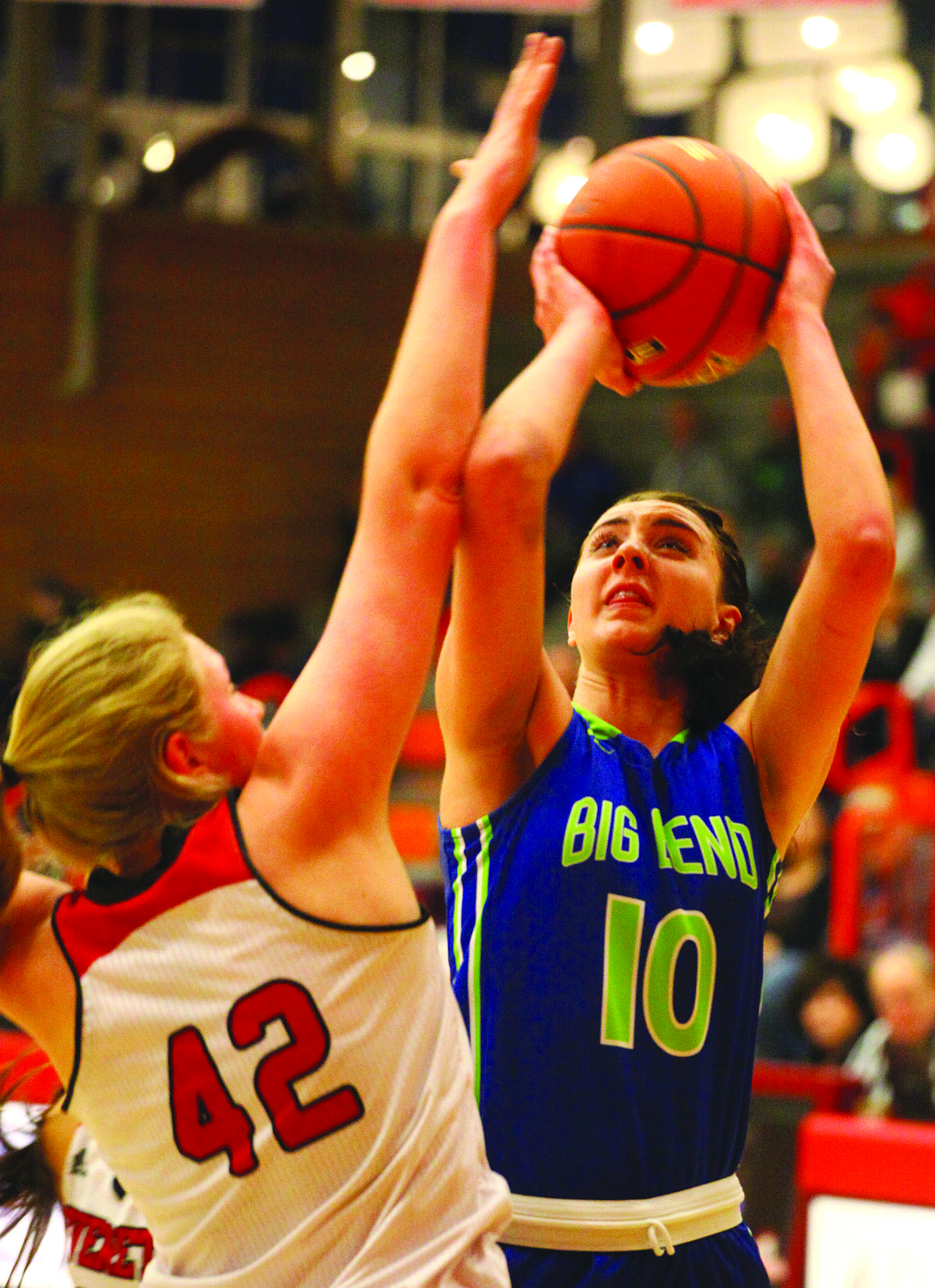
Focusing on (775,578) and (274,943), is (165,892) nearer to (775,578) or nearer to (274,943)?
(274,943)

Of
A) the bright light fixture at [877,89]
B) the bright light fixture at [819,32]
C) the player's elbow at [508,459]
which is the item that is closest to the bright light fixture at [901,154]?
the bright light fixture at [877,89]

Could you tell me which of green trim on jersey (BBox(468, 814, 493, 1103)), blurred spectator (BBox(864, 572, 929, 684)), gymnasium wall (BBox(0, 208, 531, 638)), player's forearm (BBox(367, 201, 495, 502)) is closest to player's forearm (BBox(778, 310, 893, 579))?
player's forearm (BBox(367, 201, 495, 502))

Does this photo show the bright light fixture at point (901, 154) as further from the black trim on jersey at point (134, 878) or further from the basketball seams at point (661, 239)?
the black trim on jersey at point (134, 878)

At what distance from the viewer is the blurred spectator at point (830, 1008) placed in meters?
5.22

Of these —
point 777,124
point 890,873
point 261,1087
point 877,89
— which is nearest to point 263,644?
point 890,873

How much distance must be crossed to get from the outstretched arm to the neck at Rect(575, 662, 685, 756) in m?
0.55

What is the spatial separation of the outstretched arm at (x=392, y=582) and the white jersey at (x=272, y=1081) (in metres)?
0.10

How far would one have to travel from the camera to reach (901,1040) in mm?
4973

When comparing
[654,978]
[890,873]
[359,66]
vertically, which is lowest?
[890,873]

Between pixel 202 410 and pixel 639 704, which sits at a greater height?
pixel 202 410

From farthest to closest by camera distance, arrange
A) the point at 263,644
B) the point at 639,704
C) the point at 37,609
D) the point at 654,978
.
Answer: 1. the point at 37,609
2. the point at 263,644
3. the point at 639,704
4. the point at 654,978

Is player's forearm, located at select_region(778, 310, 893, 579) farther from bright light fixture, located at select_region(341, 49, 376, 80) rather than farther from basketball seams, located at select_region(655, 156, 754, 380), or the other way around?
bright light fixture, located at select_region(341, 49, 376, 80)

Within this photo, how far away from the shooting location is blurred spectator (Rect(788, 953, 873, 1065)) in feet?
17.1

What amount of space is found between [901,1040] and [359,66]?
9804mm
